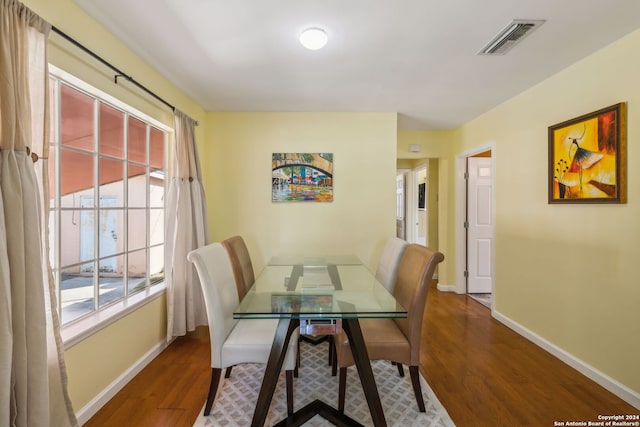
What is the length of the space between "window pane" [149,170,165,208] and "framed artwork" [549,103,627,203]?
11.8ft

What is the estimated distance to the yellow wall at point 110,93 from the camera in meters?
1.55

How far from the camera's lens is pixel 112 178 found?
2.10m

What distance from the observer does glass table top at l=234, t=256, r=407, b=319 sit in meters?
1.44

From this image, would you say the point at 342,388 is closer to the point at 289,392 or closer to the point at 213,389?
the point at 289,392

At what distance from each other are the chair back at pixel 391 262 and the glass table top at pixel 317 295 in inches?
5.8

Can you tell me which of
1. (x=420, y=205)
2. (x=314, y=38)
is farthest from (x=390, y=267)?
(x=420, y=205)

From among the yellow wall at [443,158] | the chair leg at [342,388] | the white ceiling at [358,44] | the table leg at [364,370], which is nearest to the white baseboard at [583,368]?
the yellow wall at [443,158]

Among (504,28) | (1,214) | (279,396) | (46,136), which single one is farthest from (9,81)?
(504,28)

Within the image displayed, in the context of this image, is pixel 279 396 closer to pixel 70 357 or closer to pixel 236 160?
pixel 70 357

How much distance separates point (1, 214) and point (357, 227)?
2852mm

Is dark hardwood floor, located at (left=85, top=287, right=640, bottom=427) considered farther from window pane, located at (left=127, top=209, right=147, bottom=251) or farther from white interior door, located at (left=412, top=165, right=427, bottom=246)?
white interior door, located at (left=412, top=165, right=427, bottom=246)

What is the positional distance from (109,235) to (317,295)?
1.60 metres

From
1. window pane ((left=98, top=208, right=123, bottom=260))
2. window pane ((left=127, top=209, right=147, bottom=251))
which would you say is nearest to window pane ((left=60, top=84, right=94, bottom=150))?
window pane ((left=98, top=208, right=123, bottom=260))

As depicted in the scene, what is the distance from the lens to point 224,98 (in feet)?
9.78
